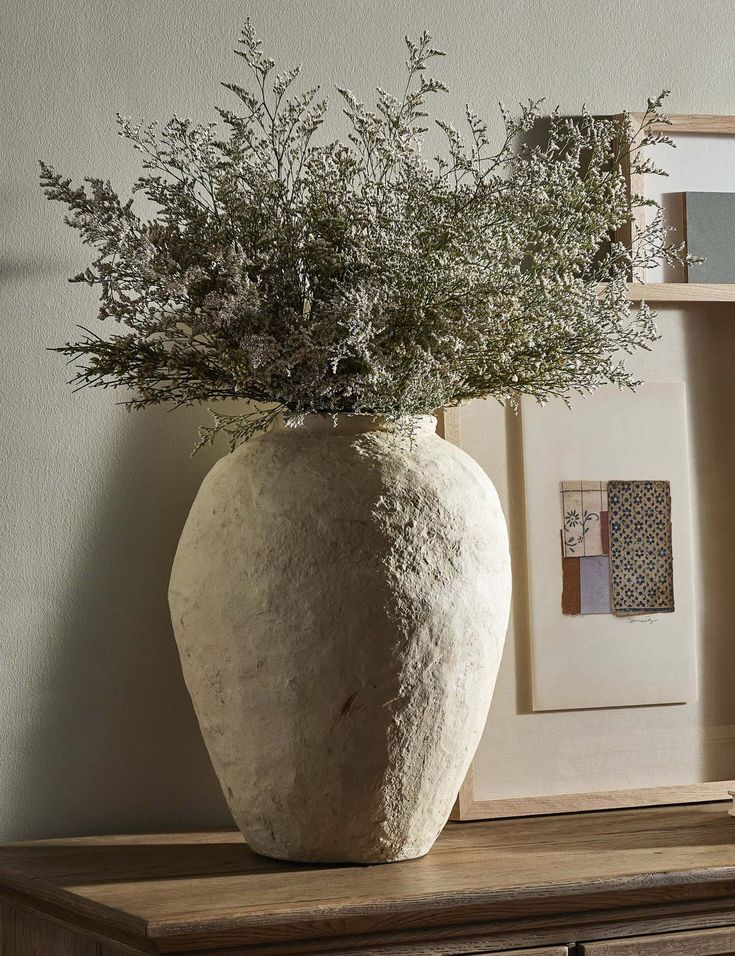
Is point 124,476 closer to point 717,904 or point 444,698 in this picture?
point 444,698

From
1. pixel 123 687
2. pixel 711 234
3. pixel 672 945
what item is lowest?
pixel 672 945

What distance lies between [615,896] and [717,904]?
0.38 ft

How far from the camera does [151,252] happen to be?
1078mm

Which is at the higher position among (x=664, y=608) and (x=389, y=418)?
(x=389, y=418)

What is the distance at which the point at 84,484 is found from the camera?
1.30m

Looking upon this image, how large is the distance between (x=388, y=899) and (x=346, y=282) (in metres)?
0.56

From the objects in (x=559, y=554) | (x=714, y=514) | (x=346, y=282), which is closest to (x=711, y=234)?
(x=714, y=514)

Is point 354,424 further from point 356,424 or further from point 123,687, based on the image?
point 123,687

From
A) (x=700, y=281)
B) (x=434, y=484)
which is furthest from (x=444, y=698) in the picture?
(x=700, y=281)

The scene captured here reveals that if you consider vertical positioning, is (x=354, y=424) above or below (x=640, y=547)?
above

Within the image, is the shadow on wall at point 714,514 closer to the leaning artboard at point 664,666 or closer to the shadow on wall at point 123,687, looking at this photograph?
the leaning artboard at point 664,666

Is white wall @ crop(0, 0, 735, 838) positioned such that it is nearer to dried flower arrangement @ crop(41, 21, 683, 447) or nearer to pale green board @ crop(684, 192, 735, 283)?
dried flower arrangement @ crop(41, 21, 683, 447)

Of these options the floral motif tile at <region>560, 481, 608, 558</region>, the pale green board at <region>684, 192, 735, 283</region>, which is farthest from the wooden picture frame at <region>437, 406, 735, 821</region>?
the pale green board at <region>684, 192, 735, 283</region>

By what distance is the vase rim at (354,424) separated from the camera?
1.14 meters
